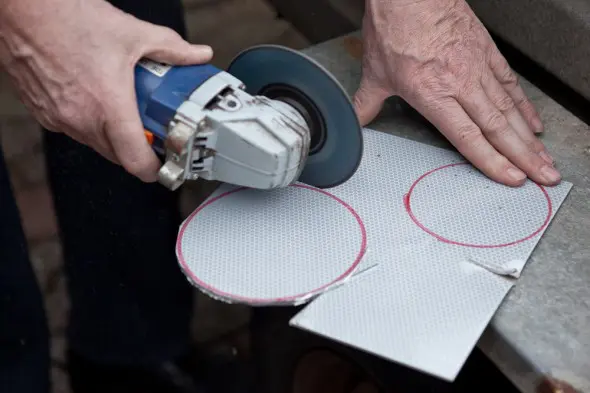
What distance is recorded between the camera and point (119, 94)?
3.20ft

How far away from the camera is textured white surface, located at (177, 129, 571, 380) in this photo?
94 centimetres

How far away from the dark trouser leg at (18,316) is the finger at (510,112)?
909 millimetres

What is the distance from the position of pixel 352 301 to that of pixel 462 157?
0.38 meters

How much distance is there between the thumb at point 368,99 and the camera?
4.08 feet

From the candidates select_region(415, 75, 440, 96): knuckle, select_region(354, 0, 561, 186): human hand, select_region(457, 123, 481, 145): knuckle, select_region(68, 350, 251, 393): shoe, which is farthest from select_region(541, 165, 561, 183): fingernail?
select_region(68, 350, 251, 393): shoe

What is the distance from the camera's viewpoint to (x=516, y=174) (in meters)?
1.15

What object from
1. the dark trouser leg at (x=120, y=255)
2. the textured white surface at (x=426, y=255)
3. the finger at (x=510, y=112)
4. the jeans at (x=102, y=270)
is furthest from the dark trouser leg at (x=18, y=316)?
the finger at (x=510, y=112)

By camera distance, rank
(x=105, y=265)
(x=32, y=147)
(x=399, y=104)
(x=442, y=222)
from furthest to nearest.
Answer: (x=32, y=147) → (x=105, y=265) → (x=399, y=104) → (x=442, y=222)

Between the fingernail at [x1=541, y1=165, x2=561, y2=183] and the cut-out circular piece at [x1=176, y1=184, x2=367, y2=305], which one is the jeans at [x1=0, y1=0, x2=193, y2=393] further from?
the fingernail at [x1=541, y1=165, x2=561, y2=183]

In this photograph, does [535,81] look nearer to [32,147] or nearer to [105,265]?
[105,265]

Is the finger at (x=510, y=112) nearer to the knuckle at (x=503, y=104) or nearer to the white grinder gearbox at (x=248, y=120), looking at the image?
the knuckle at (x=503, y=104)

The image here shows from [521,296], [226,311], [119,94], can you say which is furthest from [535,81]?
[226,311]

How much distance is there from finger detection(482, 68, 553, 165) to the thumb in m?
0.17

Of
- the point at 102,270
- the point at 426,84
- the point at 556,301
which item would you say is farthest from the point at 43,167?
the point at 556,301
